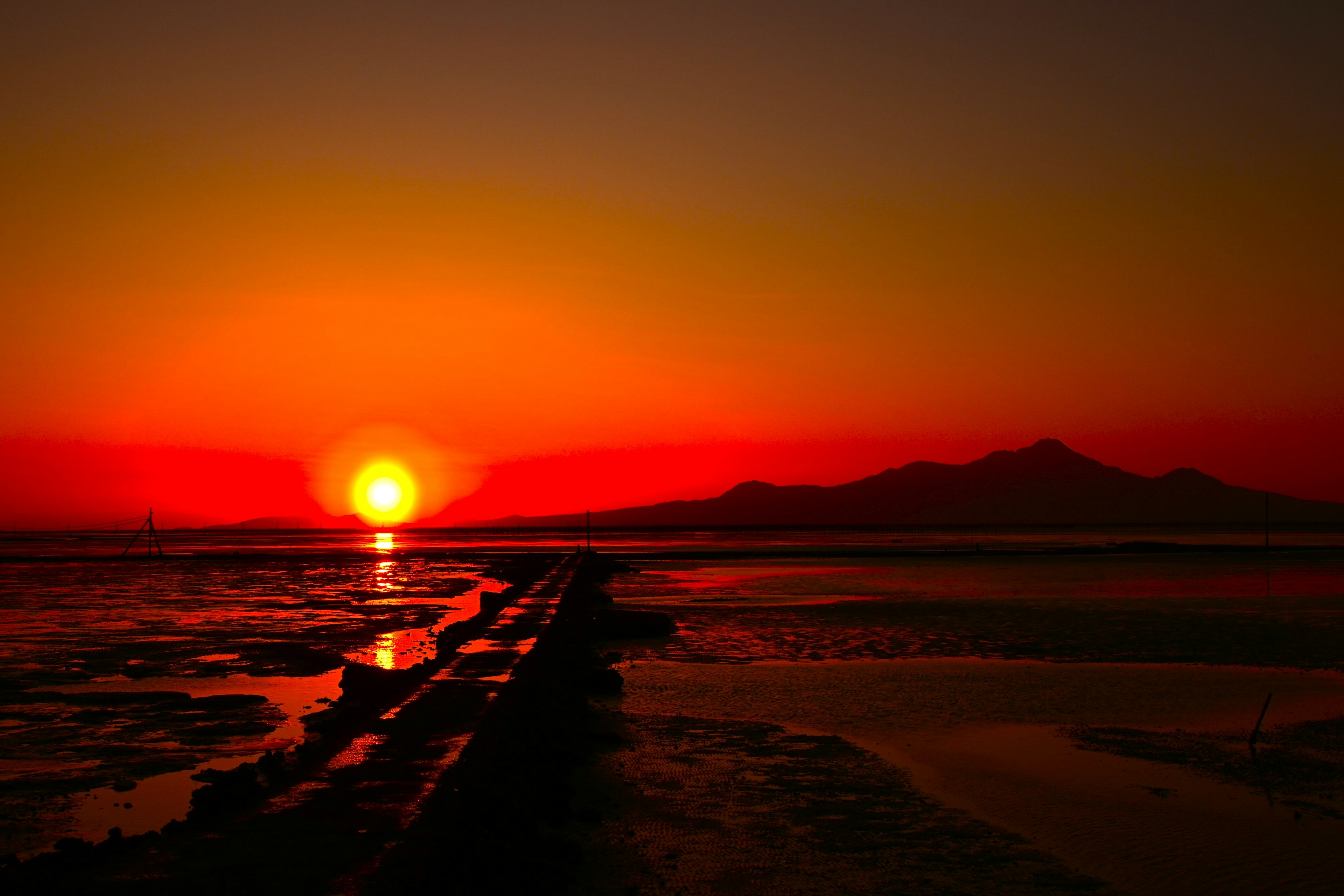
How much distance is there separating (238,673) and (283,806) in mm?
9050

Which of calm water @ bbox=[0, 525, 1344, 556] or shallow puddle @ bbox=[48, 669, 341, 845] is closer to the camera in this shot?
shallow puddle @ bbox=[48, 669, 341, 845]

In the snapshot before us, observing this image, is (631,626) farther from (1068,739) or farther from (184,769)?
(184,769)

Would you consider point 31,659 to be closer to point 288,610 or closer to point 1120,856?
point 288,610

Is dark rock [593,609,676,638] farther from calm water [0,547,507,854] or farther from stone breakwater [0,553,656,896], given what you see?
stone breakwater [0,553,656,896]

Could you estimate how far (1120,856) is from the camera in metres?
7.16

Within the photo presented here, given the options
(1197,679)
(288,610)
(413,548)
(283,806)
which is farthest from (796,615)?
(413,548)

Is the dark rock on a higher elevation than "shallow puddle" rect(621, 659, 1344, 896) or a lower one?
higher

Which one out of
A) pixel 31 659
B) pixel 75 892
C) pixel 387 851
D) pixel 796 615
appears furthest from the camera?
pixel 796 615

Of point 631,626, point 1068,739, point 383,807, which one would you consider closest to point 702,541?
point 631,626

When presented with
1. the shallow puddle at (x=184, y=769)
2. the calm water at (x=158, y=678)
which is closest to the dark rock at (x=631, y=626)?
the calm water at (x=158, y=678)

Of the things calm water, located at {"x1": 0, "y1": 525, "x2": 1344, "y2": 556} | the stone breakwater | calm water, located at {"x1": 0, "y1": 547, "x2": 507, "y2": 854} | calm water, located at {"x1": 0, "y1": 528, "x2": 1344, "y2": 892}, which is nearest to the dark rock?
calm water, located at {"x1": 0, "y1": 528, "x2": 1344, "y2": 892}

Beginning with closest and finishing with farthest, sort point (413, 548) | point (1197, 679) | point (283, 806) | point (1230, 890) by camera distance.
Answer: point (1230, 890)
point (283, 806)
point (1197, 679)
point (413, 548)

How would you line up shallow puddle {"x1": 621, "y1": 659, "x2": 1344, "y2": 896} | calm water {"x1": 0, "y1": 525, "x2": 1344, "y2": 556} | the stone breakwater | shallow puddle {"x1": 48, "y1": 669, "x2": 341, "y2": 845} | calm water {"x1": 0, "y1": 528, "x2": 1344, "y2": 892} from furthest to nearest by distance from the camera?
calm water {"x1": 0, "y1": 525, "x2": 1344, "y2": 556}, calm water {"x1": 0, "y1": 528, "x2": 1344, "y2": 892}, shallow puddle {"x1": 48, "y1": 669, "x2": 341, "y2": 845}, shallow puddle {"x1": 621, "y1": 659, "x2": 1344, "y2": 896}, the stone breakwater

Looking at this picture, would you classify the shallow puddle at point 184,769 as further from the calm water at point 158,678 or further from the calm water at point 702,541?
the calm water at point 702,541
